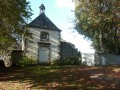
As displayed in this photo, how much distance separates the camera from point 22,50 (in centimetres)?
3606

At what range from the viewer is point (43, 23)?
126 ft

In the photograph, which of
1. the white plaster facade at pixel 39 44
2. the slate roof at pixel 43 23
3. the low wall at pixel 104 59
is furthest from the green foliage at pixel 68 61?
the slate roof at pixel 43 23

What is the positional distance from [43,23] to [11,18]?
52.7ft

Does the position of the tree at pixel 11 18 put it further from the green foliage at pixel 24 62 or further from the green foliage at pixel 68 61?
the green foliage at pixel 68 61

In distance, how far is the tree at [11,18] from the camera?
21359 millimetres

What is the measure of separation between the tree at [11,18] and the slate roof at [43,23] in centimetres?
882

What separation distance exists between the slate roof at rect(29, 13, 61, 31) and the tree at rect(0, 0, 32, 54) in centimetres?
882

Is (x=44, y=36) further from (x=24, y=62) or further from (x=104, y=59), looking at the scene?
(x=104, y=59)

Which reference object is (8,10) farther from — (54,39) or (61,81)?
(54,39)

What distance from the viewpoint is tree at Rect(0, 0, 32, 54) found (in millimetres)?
21359

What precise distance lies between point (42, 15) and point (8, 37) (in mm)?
15228

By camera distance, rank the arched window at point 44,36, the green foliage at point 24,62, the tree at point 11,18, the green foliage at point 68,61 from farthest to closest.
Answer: the arched window at point 44,36, the green foliage at point 68,61, the green foliage at point 24,62, the tree at point 11,18

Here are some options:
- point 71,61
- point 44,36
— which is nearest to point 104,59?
point 71,61

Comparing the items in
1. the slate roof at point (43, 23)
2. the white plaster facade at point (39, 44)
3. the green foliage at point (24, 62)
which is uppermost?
the slate roof at point (43, 23)
